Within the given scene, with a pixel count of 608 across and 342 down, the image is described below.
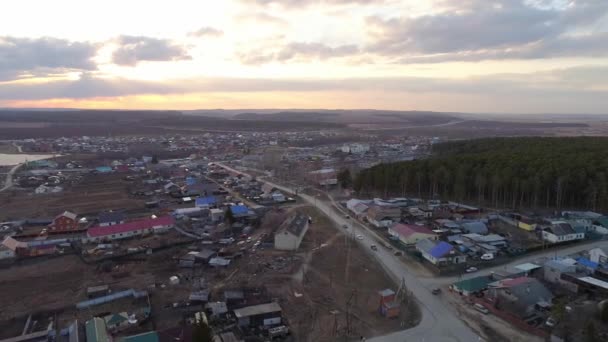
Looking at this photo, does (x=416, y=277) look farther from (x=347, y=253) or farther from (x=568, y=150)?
(x=568, y=150)

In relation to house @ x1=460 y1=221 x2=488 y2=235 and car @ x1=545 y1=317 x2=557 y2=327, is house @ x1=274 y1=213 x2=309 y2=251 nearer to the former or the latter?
house @ x1=460 y1=221 x2=488 y2=235

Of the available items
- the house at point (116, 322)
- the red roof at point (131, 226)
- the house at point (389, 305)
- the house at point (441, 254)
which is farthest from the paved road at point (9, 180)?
the house at point (441, 254)

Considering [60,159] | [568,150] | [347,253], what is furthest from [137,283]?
[60,159]

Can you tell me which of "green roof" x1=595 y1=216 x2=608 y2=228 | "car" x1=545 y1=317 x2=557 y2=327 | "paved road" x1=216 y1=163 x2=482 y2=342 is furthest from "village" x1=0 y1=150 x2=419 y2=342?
"green roof" x1=595 y1=216 x2=608 y2=228

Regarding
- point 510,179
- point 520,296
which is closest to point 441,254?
point 520,296

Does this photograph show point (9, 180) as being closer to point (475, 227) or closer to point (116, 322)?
point (116, 322)

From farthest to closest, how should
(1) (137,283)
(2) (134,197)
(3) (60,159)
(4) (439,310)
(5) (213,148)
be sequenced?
(5) (213,148)
(3) (60,159)
(2) (134,197)
(1) (137,283)
(4) (439,310)

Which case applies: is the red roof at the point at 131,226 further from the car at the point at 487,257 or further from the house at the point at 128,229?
the car at the point at 487,257
